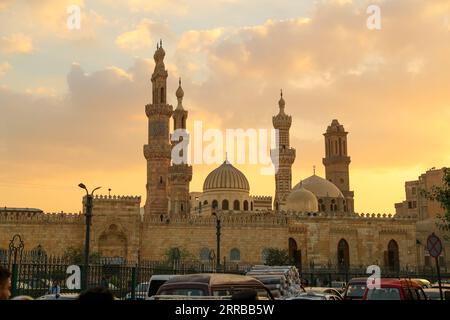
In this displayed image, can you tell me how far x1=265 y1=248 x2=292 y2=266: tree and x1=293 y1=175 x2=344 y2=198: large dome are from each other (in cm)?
1452

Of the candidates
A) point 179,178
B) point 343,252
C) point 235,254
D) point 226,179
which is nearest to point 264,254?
point 235,254

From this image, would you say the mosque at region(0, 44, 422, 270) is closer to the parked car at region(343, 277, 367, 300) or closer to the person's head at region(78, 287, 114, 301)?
the parked car at region(343, 277, 367, 300)

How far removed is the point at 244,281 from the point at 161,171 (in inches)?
1608

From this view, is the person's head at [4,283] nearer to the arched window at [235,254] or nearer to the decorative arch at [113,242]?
the decorative arch at [113,242]

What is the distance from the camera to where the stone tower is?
68.0 metres

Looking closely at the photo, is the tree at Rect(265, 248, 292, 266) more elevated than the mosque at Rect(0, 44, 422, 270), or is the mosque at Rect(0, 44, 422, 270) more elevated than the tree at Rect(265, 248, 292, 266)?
the mosque at Rect(0, 44, 422, 270)

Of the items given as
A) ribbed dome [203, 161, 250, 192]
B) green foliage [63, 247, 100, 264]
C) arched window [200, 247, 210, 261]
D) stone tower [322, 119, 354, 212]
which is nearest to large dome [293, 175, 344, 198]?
ribbed dome [203, 161, 250, 192]

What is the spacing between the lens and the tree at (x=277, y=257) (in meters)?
43.2

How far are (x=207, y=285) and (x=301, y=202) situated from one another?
44.5 meters

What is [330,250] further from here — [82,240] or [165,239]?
[82,240]

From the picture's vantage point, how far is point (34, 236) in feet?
136

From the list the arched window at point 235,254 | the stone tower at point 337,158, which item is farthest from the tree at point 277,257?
the stone tower at point 337,158

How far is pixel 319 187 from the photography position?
59.5 m

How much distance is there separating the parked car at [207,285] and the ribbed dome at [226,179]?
166 ft
